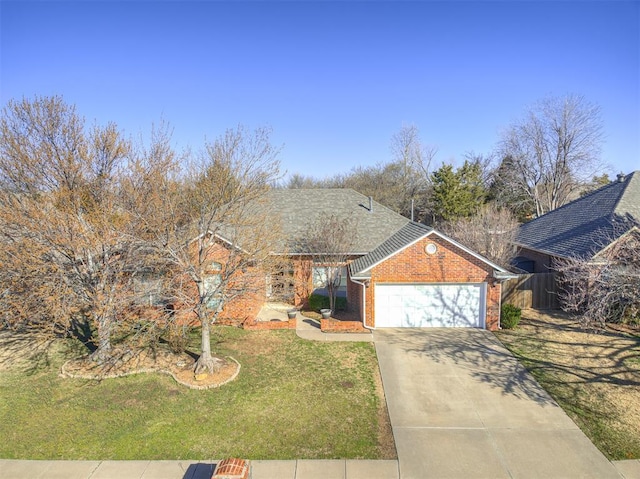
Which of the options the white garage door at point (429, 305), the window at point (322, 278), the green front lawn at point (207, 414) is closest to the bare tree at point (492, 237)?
the white garage door at point (429, 305)

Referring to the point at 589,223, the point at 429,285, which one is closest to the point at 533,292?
the point at 589,223

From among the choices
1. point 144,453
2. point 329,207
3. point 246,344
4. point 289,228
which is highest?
point 329,207

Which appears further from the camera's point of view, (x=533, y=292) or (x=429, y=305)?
(x=533, y=292)

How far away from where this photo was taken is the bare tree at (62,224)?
1090 cm

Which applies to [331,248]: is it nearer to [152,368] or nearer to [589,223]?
[152,368]

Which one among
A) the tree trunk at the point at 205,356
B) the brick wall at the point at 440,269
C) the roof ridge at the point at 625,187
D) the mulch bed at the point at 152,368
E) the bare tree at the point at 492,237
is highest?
the roof ridge at the point at 625,187

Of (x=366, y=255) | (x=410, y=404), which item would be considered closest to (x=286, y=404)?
(x=410, y=404)

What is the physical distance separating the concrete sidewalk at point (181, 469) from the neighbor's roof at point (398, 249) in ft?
27.7

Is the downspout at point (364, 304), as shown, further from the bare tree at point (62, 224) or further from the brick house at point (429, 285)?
the bare tree at point (62, 224)

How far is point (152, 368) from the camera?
12.2 metres

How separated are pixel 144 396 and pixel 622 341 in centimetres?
1617

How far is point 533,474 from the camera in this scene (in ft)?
24.8

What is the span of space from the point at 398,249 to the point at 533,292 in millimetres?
7519

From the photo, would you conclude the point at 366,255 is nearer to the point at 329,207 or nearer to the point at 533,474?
the point at 329,207
